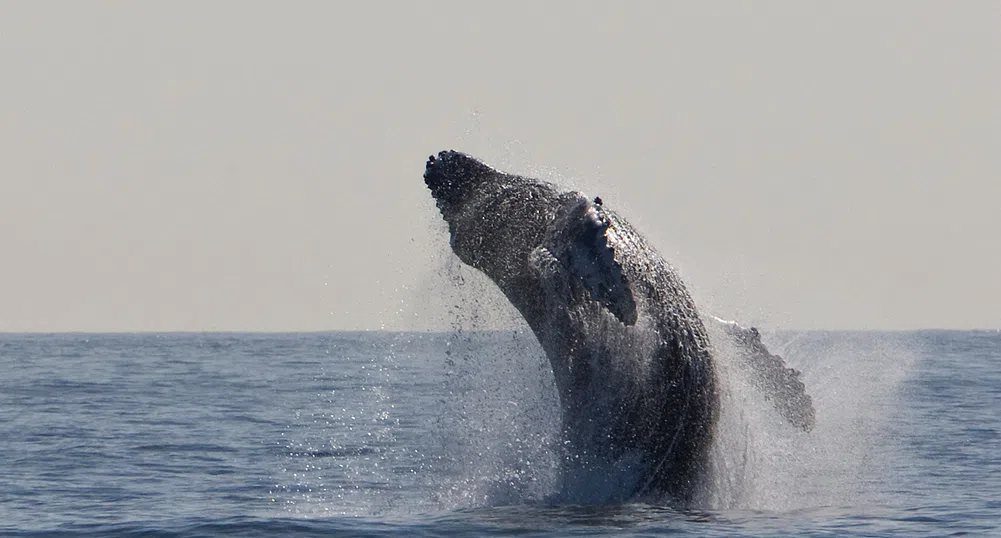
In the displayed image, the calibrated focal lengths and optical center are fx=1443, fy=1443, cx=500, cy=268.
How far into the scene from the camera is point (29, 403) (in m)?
27.0

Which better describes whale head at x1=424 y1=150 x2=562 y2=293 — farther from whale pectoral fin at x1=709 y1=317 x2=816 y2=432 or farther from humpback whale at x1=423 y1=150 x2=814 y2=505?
whale pectoral fin at x1=709 y1=317 x2=816 y2=432

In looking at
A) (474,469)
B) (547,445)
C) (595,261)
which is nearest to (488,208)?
(595,261)

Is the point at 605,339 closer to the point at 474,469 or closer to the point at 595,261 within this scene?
the point at 595,261

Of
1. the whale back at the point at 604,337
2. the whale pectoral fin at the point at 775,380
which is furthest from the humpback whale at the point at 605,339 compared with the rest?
the whale pectoral fin at the point at 775,380

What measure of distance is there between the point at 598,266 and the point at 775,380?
335cm

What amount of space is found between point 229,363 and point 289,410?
24.0 meters

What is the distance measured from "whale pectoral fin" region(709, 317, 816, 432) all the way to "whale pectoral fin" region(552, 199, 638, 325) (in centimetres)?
280

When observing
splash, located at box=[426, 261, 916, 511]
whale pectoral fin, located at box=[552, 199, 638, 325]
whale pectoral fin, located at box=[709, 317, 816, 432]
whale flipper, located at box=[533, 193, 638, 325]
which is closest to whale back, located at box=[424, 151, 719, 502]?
splash, located at box=[426, 261, 916, 511]

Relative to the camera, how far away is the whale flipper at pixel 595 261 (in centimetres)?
1102

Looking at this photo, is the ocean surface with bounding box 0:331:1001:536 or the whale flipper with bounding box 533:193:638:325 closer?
the whale flipper with bounding box 533:193:638:325

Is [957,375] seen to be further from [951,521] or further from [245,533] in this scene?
[245,533]

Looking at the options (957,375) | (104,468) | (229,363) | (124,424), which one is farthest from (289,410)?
(229,363)

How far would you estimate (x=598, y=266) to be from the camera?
36.3 ft

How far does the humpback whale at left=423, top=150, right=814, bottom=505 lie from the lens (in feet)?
40.4
